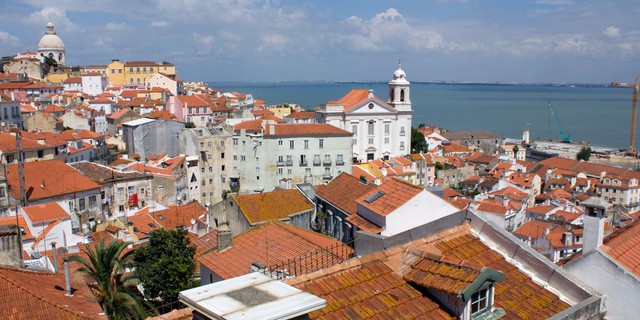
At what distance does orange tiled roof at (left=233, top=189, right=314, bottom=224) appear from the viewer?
59.7ft

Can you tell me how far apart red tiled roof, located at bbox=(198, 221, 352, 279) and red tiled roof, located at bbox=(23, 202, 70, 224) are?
1409 centimetres

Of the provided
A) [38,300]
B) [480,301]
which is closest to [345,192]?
[38,300]

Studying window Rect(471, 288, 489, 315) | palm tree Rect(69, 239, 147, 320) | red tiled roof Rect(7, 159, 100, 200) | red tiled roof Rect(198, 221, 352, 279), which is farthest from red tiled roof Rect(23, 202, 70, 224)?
window Rect(471, 288, 489, 315)

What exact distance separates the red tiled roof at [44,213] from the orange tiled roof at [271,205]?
8097mm

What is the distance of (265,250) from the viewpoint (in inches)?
387

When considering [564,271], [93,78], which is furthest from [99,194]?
[93,78]

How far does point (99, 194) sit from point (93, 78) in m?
53.8

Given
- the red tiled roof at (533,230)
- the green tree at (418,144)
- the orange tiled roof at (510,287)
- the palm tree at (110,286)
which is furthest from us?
the green tree at (418,144)

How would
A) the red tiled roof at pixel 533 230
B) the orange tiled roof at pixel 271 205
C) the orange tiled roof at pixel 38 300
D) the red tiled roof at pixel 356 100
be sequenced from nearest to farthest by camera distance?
Answer: 1. the orange tiled roof at pixel 38 300
2. the orange tiled roof at pixel 271 205
3. the red tiled roof at pixel 533 230
4. the red tiled roof at pixel 356 100

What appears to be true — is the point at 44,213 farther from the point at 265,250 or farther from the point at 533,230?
the point at 533,230

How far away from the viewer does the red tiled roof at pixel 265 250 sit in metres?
8.88

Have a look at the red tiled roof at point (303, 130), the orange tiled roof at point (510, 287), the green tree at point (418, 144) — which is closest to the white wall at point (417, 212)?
the orange tiled roof at point (510, 287)

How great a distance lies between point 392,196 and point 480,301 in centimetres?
568

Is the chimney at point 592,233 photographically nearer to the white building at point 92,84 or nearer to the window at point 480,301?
the window at point 480,301
